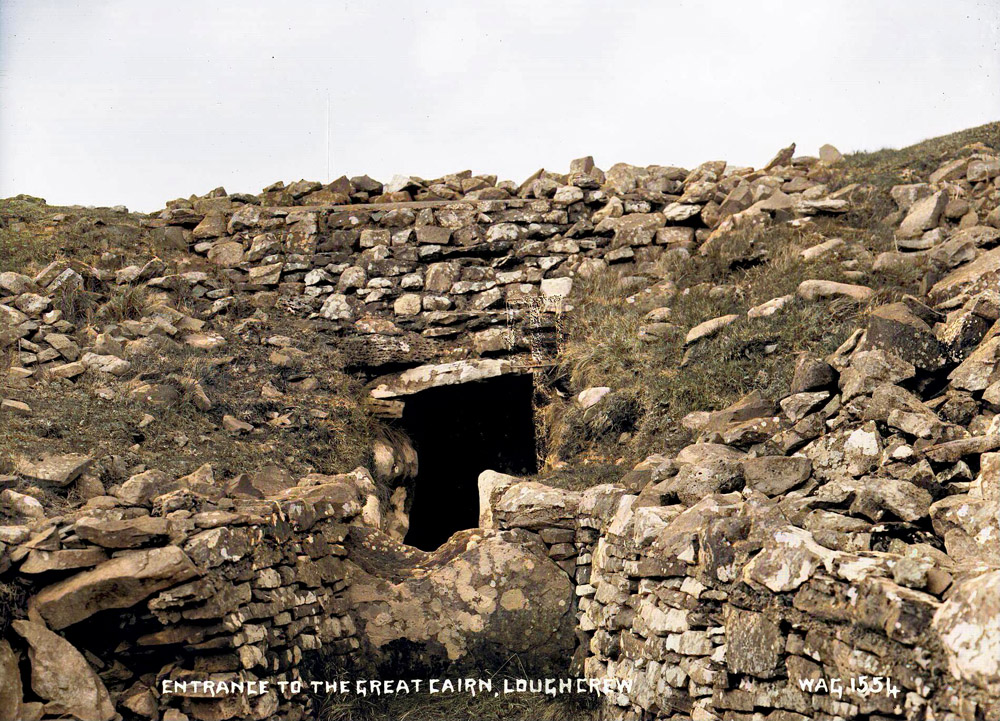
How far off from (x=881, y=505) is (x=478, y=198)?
24.2 feet

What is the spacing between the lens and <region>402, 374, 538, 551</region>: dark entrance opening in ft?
30.3

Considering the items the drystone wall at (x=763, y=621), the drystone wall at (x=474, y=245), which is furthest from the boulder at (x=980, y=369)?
the drystone wall at (x=474, y=245)

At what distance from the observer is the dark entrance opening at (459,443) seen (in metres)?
9.23

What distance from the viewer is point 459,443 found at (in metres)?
9.70

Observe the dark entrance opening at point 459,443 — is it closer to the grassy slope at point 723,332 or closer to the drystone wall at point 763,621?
the grassy slope at point 723,332

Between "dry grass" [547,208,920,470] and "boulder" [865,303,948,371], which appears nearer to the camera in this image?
"boulder" [865,303,948,371]

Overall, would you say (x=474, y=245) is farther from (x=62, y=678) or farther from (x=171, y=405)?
(x=62, y=678)

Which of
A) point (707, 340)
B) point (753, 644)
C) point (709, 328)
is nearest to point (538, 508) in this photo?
point (707, 340)

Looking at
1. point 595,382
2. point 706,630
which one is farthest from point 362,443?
point 706,630

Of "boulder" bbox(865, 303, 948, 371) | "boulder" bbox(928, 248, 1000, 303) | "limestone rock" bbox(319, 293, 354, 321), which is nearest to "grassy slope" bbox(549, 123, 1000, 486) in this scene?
"boulder" bbox(928, 248, 1000, 303)

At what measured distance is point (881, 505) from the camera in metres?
4.46

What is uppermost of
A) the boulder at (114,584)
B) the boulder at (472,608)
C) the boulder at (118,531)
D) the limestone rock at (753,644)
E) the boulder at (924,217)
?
the boulder at (924,217)

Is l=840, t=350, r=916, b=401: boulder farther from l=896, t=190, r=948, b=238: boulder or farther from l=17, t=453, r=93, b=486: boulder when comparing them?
l=17, t=453, r=93, b=486: boulder

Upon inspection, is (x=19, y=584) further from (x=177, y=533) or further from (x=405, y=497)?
(x=405, y=497)
